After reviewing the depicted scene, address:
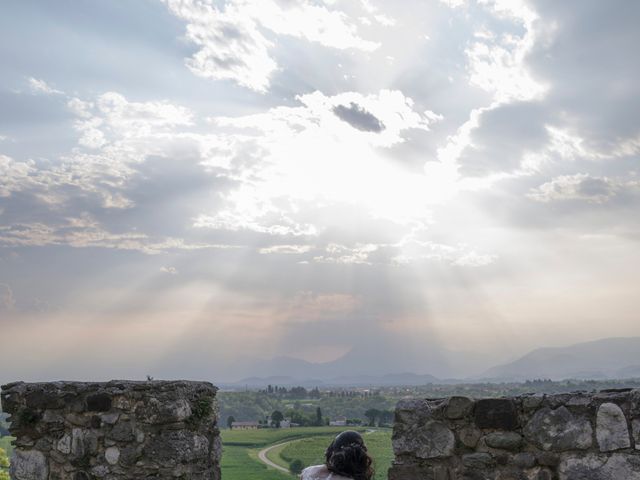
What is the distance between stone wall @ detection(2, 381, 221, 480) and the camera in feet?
20.7

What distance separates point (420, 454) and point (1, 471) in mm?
20192

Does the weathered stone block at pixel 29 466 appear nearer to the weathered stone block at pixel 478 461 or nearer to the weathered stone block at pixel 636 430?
the weathered stone block at pixel 478 461

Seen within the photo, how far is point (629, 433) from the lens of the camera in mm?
4508

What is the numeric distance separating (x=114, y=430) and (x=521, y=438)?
4.15 m

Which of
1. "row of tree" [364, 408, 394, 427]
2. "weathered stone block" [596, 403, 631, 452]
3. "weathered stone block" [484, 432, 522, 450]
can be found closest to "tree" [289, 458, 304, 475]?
"row of tree" [364, 408, 394, 427]

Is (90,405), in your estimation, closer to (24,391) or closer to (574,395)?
(24,391)

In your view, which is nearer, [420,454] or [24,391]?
[420,454]

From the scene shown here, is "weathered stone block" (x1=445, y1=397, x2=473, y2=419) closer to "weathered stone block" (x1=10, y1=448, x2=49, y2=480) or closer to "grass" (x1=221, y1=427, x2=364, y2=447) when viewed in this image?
"weathered stone block" (x1=10, y1=448, x2=49, y2=480)

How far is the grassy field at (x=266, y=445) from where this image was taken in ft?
61.5

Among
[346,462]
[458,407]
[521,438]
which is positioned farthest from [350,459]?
[521,438]

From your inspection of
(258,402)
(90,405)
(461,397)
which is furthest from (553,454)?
(258,402)

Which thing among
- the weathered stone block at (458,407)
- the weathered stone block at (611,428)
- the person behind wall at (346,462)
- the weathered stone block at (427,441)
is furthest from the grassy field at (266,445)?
the person behind wall at (346,462)

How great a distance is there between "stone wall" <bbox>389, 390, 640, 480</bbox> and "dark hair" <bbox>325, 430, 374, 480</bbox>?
96 cm

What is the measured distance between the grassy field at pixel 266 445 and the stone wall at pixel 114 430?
968cm
